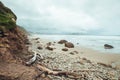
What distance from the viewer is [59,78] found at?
40.5ft

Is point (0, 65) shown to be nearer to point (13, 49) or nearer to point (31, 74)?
point (31, 74)

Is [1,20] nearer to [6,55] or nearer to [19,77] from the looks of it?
[6,55]

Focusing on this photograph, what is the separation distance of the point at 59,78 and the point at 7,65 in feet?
12.1

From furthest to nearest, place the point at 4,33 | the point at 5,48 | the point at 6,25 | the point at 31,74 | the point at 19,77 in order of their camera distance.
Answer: the point at 6,25 → the point at 4,33 → the point at 5,48 → the point at 31,74 → the point at 19,77

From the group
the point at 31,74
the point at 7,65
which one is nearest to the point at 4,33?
the point at 7,65

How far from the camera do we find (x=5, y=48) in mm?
13453

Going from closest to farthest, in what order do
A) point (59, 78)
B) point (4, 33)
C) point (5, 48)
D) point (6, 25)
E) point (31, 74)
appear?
point (31, 74)
point (59, 78)
point (5, 48)
point (4, 33)
point (6, 25)

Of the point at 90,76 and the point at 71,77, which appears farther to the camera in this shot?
the point at 90,76

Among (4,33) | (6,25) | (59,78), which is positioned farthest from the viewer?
(6,25)

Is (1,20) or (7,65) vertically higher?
(1,20)

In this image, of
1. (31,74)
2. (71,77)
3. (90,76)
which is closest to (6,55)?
(31,74)

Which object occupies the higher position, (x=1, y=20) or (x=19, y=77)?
(x=1, y=20)

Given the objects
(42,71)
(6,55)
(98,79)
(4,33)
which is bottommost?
(98,79)

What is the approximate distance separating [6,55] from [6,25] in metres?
4.60
